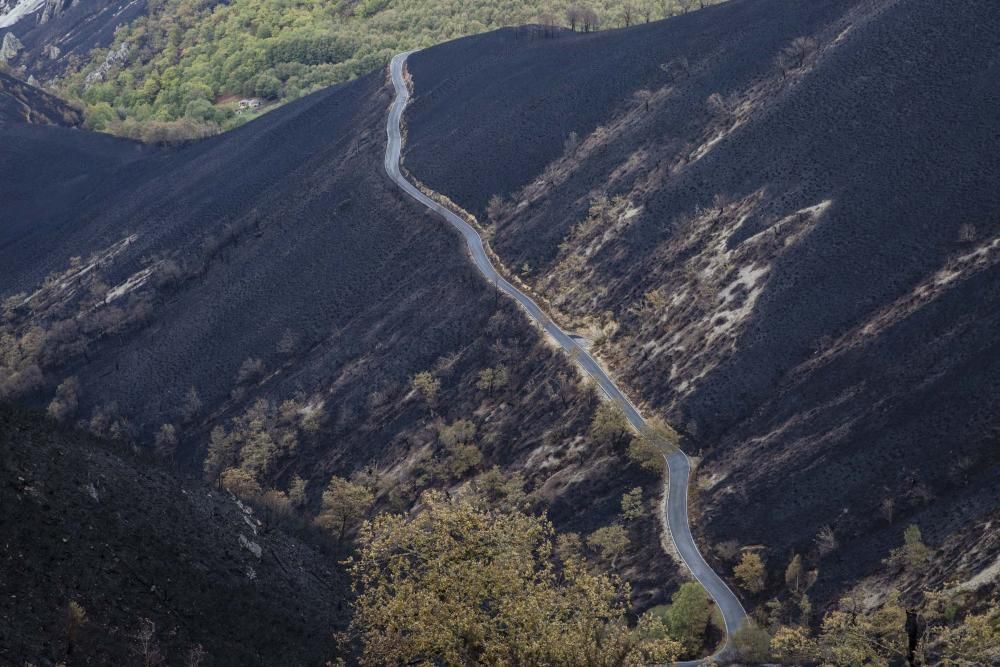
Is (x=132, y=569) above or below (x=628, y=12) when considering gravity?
below

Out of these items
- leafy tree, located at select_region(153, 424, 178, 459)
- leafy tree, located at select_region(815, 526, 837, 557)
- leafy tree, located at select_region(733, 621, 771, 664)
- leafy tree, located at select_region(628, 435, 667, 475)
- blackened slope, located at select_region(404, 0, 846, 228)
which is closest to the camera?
leafy tree, located at select_region(733, 621, 771, 664)

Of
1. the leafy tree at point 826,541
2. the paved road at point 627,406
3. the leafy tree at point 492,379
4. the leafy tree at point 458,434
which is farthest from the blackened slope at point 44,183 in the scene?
the leafy tree at point 826,541

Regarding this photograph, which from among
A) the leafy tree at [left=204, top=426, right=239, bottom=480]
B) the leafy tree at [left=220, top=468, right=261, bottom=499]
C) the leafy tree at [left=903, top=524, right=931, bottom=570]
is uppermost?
the leafy tree at [left=204, top=426, right=239, bottom=480]

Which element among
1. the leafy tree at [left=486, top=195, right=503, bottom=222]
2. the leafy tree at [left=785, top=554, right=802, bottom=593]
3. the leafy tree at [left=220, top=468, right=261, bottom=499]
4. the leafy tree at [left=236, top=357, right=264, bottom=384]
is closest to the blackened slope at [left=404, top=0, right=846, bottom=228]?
the leafy tree at [left=486, top=195, right=503, bottom=222]

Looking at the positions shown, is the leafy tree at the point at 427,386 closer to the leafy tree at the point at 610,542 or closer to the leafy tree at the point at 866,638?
the leafy tree at the point at 610,542

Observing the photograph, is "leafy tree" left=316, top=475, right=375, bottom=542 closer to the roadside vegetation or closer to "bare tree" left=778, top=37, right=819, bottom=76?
"bare tree" left=778, top=37, right=819, bottom=76

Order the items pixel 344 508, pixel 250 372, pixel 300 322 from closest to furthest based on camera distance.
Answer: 1. pixel 344 508
2. pixel 250 372
3. pixel 300 322

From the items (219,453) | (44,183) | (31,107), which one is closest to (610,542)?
(219,453)

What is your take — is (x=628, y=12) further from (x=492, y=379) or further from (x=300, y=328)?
(x=492, y=379)
